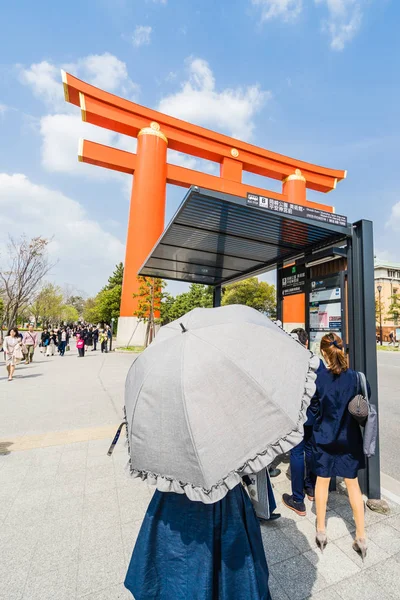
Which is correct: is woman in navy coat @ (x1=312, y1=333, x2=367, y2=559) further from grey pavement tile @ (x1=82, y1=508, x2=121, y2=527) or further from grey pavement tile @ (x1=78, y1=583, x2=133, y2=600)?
grey pavement tile @ (x1=82, y1=508, x2=121, y2=527)

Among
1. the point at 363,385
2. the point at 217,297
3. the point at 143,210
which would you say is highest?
the point at 143,210

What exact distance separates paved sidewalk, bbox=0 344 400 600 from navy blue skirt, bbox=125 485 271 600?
911 millimetres

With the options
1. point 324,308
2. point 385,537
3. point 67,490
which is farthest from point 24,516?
point 324,308

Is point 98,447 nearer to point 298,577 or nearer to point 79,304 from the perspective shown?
point 298,577

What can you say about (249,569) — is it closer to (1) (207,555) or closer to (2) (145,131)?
(1) (207,555)

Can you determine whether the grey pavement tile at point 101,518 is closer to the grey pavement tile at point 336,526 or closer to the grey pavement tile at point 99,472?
the grey pavement tile at point 99,472

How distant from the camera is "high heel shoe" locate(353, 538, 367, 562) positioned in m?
2.35

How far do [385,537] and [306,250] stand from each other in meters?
3.70

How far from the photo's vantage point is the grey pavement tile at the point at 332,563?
7.14 ft

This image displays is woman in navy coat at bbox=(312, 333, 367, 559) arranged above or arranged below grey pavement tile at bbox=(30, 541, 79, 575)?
above

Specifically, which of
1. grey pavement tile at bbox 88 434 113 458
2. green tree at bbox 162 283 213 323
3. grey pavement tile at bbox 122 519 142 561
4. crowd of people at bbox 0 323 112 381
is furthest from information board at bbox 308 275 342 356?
green tree at bbox 162 283 213 323

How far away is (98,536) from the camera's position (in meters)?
2.61

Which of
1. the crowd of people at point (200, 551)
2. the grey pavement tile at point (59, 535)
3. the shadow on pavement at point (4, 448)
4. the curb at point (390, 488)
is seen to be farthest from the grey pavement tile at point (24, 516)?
the curb at point (390, 488)

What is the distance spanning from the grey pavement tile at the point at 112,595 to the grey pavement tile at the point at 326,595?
1253 mm
